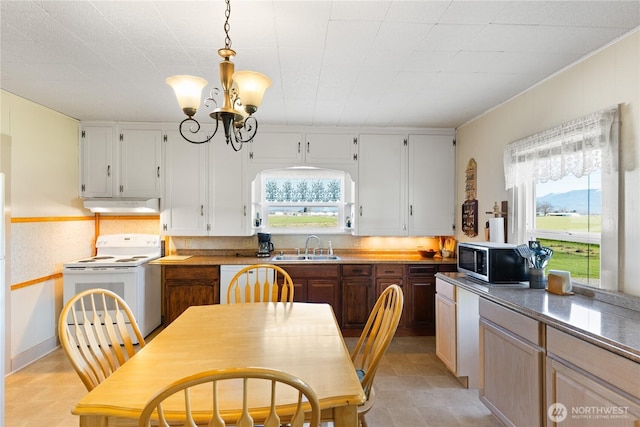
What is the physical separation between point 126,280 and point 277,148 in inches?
82.5

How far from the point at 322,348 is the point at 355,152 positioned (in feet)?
9.43

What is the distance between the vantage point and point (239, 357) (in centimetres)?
146

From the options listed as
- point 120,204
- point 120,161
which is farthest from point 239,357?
point 120,161

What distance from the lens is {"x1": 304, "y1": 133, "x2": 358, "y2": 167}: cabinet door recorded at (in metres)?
4.05

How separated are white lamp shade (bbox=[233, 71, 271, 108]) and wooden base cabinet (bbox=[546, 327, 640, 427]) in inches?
70.0

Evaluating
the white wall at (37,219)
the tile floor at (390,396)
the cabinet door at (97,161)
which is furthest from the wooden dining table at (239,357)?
the cabinet door at (97,161)

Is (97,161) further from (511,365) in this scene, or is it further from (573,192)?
(573,192)

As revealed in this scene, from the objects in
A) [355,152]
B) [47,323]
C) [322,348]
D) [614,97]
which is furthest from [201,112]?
[614,97]

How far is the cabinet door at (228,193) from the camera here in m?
3.98

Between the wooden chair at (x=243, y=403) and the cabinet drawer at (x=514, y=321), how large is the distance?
4.26 ft

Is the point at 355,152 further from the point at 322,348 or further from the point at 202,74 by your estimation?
the point at 322,348

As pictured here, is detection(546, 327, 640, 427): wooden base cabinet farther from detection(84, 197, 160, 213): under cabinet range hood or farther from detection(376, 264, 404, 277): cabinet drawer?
detection(84, 197, 160, 213): under cabinet range hood

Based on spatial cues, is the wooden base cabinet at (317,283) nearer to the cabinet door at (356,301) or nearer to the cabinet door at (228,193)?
the cabinet door at (356,301)

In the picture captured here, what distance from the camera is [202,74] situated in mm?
2518
